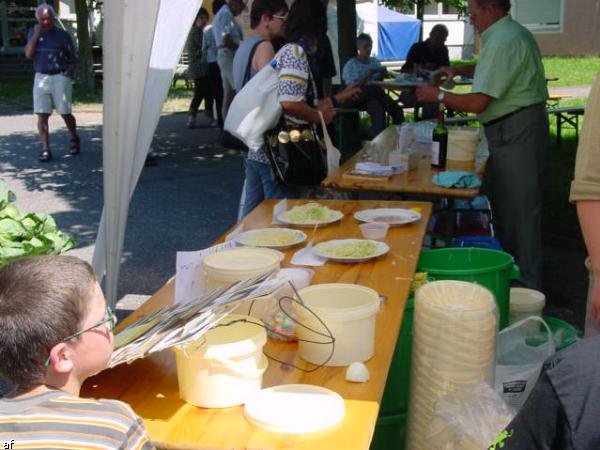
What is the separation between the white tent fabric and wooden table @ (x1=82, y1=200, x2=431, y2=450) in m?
0.44

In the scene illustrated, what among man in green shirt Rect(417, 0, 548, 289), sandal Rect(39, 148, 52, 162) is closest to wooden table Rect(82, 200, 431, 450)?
man in green shirt Rect(417, 0, 548, 289)

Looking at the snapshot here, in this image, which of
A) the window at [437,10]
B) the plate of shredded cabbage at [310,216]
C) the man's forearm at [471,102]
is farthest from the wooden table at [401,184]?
the window at [437,10]

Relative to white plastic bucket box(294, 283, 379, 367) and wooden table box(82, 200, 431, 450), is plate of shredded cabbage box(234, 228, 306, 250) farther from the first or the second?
white plastic bucket box(294, 283, 379, 367)

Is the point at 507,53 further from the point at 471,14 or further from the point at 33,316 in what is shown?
the point at 33,316

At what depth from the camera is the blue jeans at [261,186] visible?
4.73m

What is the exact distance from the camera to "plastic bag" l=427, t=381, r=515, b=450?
6.54ft

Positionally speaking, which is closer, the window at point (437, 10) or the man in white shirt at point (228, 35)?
the man in white shirt at point (228, 35)

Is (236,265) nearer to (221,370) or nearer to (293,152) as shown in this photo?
(221,370)

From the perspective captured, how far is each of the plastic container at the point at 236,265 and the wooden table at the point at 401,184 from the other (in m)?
1.80

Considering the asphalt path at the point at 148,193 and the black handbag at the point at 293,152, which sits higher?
the black handbag at the point at 293,152

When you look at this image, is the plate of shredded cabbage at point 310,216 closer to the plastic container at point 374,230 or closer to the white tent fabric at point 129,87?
the plastic container at point 374,230

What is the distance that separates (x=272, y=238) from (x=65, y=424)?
1.72 metres

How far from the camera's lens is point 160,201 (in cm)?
795

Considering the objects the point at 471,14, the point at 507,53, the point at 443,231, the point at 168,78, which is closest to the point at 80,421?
the point at 168,78
